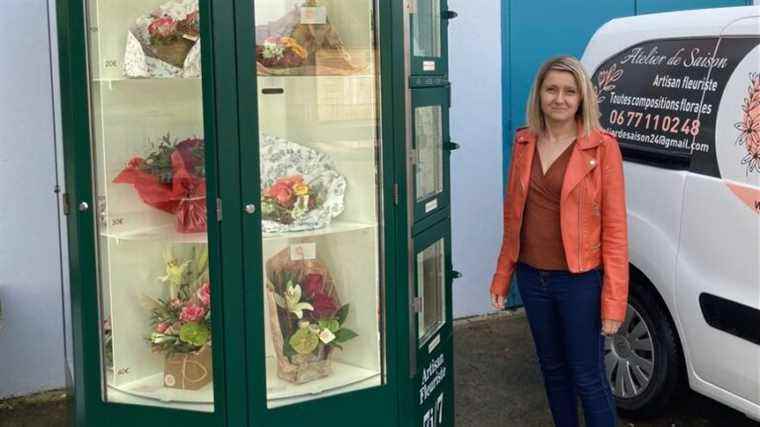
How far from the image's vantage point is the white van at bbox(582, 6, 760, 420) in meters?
3.93

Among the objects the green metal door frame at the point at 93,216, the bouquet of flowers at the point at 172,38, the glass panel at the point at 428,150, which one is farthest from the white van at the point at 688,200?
the bouquet of flowers at the point at 172,38

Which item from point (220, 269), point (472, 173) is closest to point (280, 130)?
point (220, 269)

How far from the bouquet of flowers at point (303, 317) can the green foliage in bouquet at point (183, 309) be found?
25cm

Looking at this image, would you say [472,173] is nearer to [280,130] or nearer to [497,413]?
[497,413]

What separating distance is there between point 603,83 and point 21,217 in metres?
3.24

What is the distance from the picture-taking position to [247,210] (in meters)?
3.36

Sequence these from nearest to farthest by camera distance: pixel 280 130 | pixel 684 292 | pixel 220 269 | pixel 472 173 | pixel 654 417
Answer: pixel 220 269 → pixel 280 130 → pixel 684 292 → pixel 654 417 → pixel 472 173

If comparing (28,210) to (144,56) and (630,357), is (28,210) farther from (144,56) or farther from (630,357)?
(630,357)

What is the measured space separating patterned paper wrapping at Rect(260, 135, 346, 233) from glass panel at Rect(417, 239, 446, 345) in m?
0.43

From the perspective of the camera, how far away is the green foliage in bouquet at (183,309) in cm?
354

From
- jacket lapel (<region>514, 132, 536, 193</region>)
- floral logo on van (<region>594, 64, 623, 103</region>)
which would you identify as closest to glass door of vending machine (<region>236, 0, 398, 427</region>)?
jacket lapel (<region>514, 132, 536, 193</region>)

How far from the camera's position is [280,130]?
3.64m

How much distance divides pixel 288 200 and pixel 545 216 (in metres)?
1.04

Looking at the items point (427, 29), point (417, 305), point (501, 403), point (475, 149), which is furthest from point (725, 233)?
point (475, 149)
